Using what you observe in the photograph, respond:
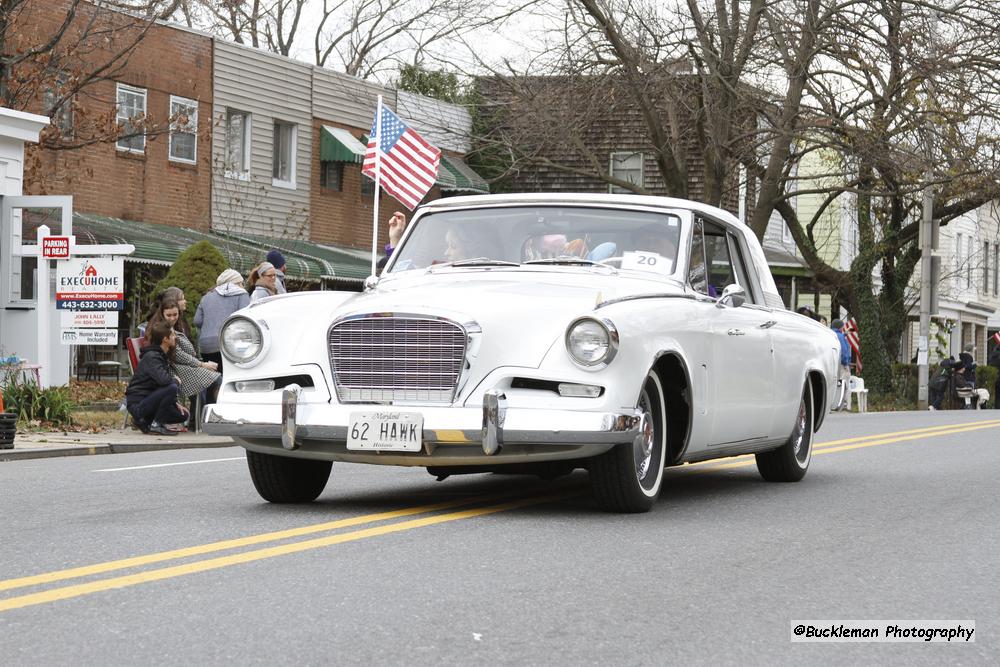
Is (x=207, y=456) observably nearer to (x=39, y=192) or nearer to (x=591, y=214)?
(x=591, y=214)

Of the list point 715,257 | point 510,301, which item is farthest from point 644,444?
point 715,257

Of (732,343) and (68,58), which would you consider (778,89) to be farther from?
(732,343)

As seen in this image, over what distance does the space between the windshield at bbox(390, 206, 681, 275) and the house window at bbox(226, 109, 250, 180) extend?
22722mm

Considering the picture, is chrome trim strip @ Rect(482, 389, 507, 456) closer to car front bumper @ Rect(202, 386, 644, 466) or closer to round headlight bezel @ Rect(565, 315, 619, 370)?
car front bumper @ Rect(202, 386, 644, 466)

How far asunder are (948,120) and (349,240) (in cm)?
1424

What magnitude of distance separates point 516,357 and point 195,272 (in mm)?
16209

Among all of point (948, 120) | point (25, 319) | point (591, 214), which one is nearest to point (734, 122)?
point (948, 120)

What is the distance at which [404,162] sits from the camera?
24.9 m

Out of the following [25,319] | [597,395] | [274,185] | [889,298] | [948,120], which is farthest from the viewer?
[889,298]

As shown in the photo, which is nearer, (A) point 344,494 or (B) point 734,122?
(A) point 344,494

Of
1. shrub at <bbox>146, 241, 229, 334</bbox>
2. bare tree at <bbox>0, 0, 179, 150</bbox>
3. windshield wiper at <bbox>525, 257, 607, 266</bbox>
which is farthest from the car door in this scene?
bare tree at <bbox>0, 0, 179, 150</bbox>

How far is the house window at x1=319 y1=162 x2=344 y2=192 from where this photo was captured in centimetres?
3498

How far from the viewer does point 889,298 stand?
136 feet

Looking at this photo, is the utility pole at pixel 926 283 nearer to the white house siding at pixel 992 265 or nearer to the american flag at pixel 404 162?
the american flag at pixel 404 162
